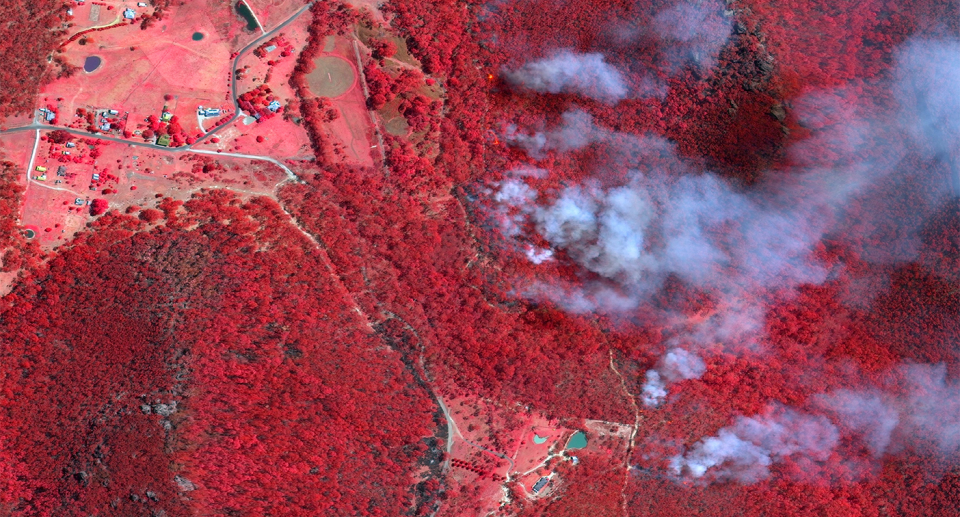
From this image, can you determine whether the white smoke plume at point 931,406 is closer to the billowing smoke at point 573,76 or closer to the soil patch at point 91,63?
the billowing smoke at point 573,76

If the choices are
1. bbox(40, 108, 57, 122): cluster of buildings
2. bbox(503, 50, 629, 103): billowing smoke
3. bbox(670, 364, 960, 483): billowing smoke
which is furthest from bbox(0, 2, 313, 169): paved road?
bbox(670, 364, 960, 483): billowing smoke

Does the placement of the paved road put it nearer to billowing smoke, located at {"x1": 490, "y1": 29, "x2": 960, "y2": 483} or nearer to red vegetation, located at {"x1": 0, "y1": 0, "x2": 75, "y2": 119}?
red vegetation, located at {"x1": 0, "y1": 0, "x2": 75, "y2": 119}

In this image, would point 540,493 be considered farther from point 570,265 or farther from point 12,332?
point 12,332

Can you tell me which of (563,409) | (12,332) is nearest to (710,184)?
(563,409)

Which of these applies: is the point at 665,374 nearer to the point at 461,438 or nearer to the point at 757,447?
the point at 757,447

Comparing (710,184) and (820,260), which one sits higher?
(710,184)

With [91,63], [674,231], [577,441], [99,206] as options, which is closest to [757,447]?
[577,441]
